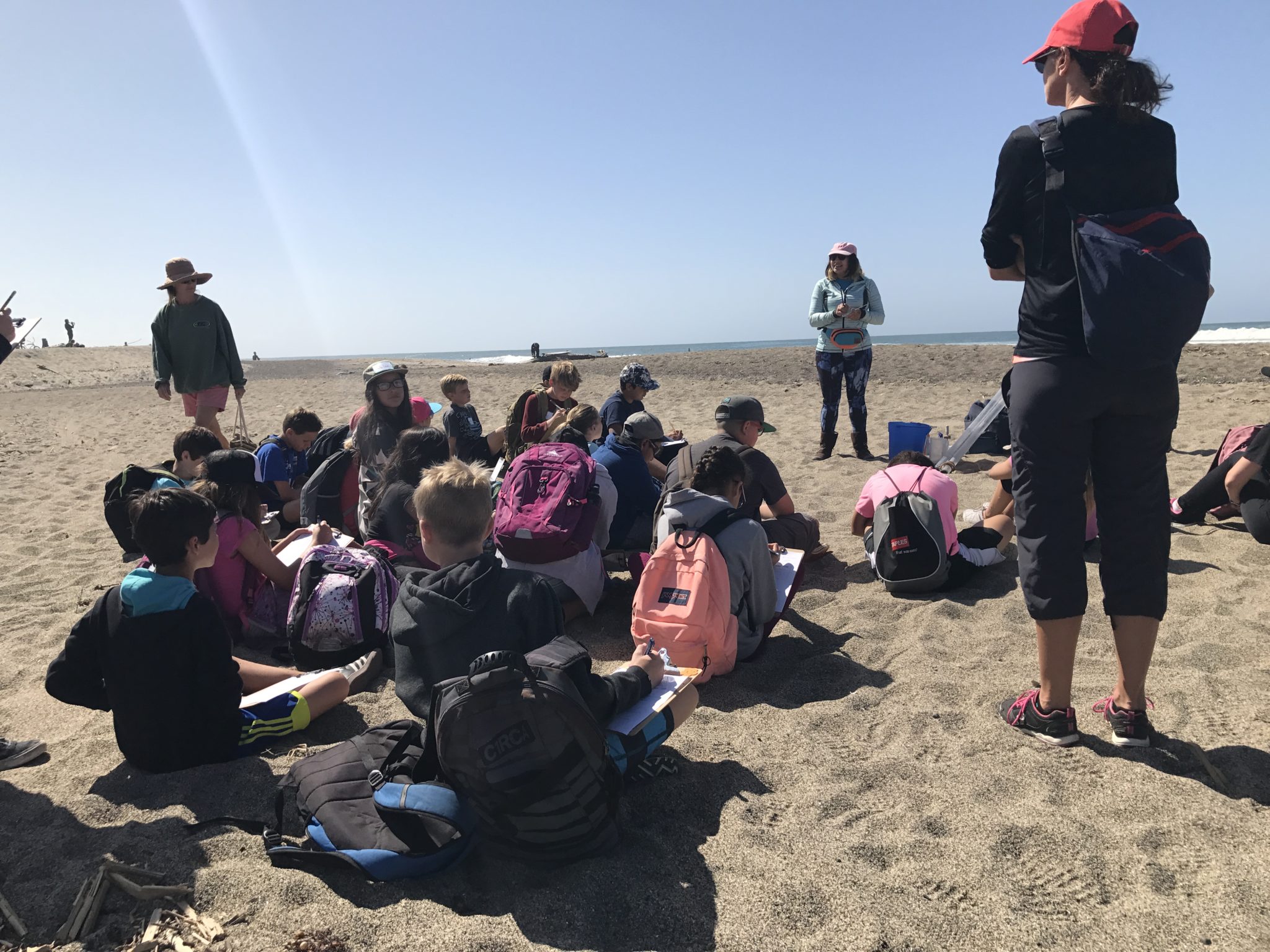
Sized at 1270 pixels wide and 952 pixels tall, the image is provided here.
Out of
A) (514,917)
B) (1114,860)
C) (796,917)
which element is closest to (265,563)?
(514,917)

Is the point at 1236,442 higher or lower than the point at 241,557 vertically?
higher

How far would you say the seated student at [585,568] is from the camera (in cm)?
439

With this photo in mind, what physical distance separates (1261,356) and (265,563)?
617 inches

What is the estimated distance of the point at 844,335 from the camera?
8.03 metres

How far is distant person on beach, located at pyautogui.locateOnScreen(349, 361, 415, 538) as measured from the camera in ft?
17.9

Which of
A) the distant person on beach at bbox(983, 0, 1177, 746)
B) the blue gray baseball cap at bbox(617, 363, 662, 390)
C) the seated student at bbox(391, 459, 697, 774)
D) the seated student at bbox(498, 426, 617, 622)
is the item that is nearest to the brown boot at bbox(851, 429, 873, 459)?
the blue gray baseball cap at bbox(617, 363, 662, 390)

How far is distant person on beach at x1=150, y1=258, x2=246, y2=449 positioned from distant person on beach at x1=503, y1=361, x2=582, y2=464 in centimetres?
252

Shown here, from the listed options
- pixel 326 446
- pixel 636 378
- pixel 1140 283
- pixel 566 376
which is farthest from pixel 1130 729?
pixel 326 446

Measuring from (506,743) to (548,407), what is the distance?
463 centimetres

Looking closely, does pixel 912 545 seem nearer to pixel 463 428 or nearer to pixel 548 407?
pixel 548 407

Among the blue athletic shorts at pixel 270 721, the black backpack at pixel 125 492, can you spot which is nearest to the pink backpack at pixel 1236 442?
the blue athletic shorts at pixel 270 721

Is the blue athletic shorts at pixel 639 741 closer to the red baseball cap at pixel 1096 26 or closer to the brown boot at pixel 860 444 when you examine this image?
the red baseball cap at pixel 1096 26

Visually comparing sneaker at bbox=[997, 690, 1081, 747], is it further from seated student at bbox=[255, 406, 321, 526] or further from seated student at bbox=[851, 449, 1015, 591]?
seated student at bbox=[255, 406, 321, 526]

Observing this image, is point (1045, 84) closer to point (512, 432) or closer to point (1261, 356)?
point (512, 432)
